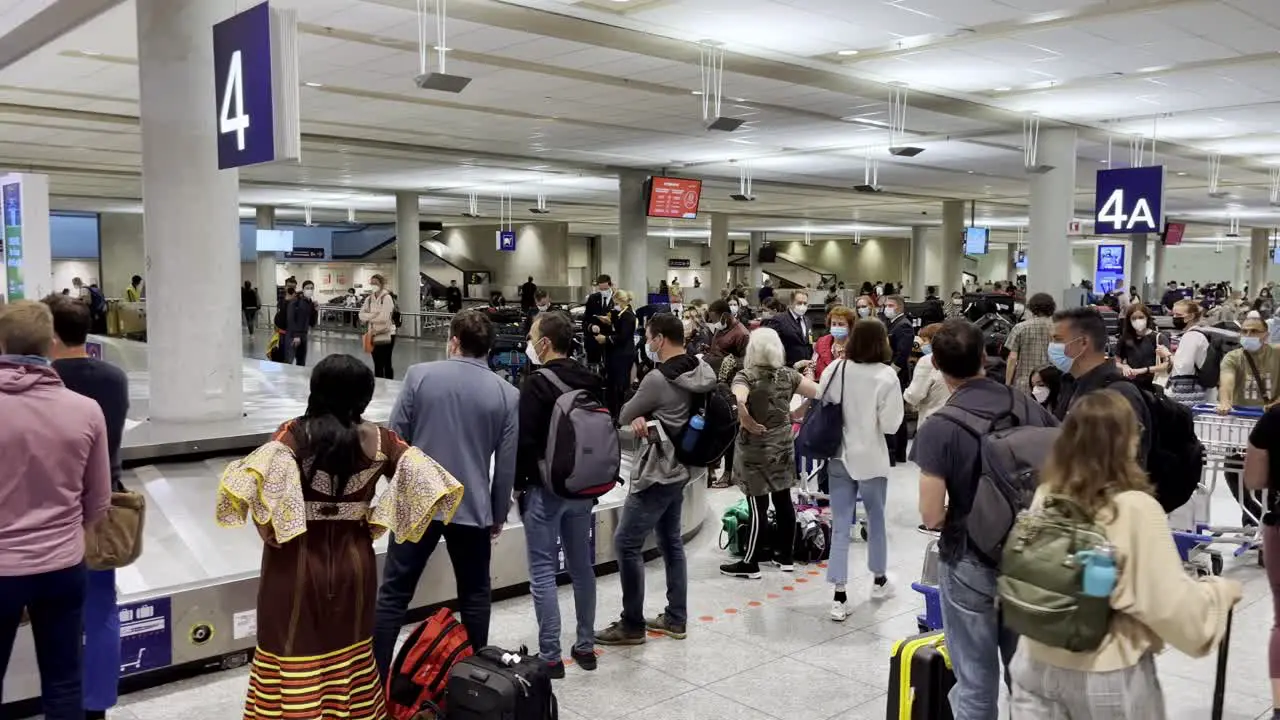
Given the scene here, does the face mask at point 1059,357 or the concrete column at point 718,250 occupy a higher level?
the concrete column at point 718,250

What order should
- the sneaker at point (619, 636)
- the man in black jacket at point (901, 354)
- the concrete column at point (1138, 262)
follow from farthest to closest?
1. the concrete column at point (1138, 262)
2. the man in black jacket at point (901, 354)
3. the sneaker at point (619, 636)

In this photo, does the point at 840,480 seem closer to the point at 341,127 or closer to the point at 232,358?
the point at 232,358

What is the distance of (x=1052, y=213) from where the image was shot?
642 inches

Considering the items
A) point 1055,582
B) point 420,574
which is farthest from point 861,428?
point 1055,582

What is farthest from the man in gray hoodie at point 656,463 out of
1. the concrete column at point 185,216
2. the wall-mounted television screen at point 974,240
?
the wall-mounted television screen at point 974,240

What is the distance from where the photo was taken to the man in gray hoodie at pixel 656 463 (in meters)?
5.08

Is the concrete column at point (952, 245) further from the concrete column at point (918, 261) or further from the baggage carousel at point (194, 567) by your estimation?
the baggage carousel at point (194, 567)

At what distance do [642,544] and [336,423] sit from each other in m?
2.27

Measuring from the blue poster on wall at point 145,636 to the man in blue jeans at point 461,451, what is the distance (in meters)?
1.19

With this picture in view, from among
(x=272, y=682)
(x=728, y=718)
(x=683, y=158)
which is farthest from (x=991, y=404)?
(x=683, y=158)

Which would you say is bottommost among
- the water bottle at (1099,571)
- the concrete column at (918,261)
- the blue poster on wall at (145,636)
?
the blue poster on wall at (145,636)

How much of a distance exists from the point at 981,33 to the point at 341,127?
10531mm

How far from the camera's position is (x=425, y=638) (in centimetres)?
426

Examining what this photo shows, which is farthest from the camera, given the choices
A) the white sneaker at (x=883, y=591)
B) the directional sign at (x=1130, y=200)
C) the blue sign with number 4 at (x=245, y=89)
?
the directional sign at (x=1130, y=200)
